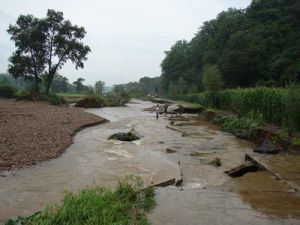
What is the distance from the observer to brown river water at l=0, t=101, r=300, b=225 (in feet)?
22.8

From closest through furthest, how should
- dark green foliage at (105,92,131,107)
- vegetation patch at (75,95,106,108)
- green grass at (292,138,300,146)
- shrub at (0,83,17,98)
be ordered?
green grass at (292,138,300,146), vegetation patch at (75,95,106,108), shrub at (0,83,17,98), dark green foliage at (105,92,131,107)

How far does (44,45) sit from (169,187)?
48.1 m

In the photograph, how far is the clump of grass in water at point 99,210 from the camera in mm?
5746

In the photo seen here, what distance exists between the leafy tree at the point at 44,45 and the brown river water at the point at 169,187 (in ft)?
127

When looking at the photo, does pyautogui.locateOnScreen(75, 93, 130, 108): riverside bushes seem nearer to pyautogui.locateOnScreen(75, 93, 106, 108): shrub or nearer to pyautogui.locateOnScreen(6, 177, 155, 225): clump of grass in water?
pyautogui.locateOnScreen(75, 93, 106, 108): shrub

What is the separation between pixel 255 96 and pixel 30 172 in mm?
18507

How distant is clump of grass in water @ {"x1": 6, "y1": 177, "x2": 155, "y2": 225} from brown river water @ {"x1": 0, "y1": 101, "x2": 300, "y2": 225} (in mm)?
427

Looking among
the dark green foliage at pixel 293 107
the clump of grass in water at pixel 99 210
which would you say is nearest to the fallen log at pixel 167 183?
the clump of grass in water at pixel 99 210

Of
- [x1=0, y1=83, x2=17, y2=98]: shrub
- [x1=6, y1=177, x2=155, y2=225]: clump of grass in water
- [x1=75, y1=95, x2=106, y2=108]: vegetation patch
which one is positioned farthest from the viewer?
[x1=0, y1=83, x2=17, y2=98]: shrub

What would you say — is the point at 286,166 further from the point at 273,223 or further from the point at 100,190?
the point at 100,190

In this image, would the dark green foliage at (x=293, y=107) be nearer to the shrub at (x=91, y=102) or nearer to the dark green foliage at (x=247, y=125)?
the dark green foliage at (x=247, y=125)

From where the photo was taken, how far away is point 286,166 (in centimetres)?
Result: 1145

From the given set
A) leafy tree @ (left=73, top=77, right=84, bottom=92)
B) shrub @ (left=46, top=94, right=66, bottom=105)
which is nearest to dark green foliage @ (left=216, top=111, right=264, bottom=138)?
shrub @ (left=46, top=94, right=66, bottom=105)

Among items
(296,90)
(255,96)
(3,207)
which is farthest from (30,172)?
(255,96)
